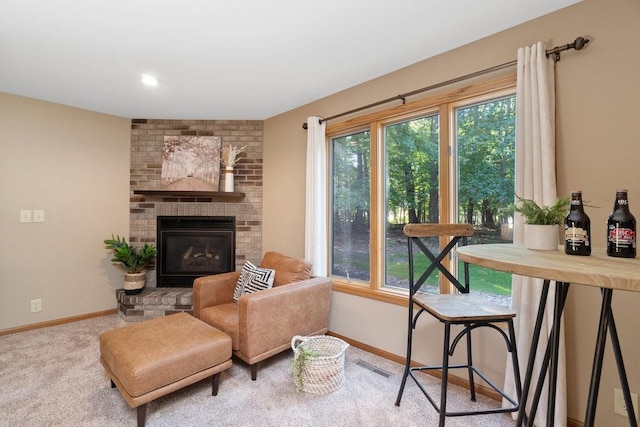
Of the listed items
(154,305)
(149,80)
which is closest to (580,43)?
(149,80)

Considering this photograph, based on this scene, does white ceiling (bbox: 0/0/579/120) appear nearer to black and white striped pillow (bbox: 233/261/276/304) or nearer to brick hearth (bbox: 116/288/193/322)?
black and white striped pillow (bbox: 233/261/276/304)

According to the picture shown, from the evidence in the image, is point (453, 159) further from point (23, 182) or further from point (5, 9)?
point (23, 182)

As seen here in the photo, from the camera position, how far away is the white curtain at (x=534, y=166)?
161cm

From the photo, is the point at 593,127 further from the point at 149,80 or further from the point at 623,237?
the point at 149,80

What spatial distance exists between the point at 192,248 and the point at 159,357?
2134mm

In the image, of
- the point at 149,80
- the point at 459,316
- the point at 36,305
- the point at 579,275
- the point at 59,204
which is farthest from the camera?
the point at 59,204

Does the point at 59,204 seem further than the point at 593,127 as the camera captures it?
Yes

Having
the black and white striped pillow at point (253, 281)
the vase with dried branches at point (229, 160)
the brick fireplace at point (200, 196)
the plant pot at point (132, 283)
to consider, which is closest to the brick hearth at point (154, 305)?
the plant pot at point (132, 283)

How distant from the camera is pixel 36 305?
9.99ft

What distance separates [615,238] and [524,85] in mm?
1075

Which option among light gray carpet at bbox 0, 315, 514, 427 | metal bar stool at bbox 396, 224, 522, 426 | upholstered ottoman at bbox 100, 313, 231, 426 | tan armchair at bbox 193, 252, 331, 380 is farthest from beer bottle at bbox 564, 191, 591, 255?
upholstered ottoman at bbox 100, 313, 231, 426

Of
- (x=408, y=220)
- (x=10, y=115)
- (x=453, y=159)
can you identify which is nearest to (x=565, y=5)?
(x=453, y=159)

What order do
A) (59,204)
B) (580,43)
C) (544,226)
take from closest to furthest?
(544,226) < (580,43) < (59,204)

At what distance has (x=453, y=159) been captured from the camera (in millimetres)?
2199
